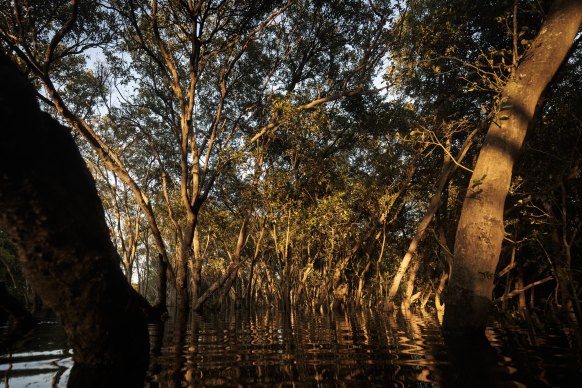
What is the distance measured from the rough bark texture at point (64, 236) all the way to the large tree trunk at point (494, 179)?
404 centimetres

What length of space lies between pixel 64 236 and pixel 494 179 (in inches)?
201

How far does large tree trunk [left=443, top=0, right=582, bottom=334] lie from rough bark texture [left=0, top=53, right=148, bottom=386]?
4.04 m

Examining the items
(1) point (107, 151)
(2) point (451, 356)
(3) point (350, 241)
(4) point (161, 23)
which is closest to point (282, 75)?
(4) point (161, 23)

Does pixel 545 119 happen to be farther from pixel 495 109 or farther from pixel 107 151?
pixel 107 151

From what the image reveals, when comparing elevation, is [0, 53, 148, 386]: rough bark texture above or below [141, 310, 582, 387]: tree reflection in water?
above

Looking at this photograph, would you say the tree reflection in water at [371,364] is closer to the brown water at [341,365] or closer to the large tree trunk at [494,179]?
the brown water at [341,365]

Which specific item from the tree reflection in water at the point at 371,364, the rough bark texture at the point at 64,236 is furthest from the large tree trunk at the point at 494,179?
the rough bark texture at the point at 64,236

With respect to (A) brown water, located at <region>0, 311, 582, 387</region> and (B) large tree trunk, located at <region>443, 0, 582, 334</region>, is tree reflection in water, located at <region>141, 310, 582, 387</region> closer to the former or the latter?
(A) brown water, located at <region>0, 311, 582, 387</region>

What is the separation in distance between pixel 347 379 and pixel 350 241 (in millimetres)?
18651

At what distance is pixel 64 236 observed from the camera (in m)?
2.33

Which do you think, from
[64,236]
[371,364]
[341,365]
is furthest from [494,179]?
[64,236]

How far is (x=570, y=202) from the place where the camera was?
35.9 feet

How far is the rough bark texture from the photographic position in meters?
2.16

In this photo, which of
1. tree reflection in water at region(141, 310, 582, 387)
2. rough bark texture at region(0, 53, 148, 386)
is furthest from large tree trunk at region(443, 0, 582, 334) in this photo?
rough bark texture at region(0, 53, 148, 386)
